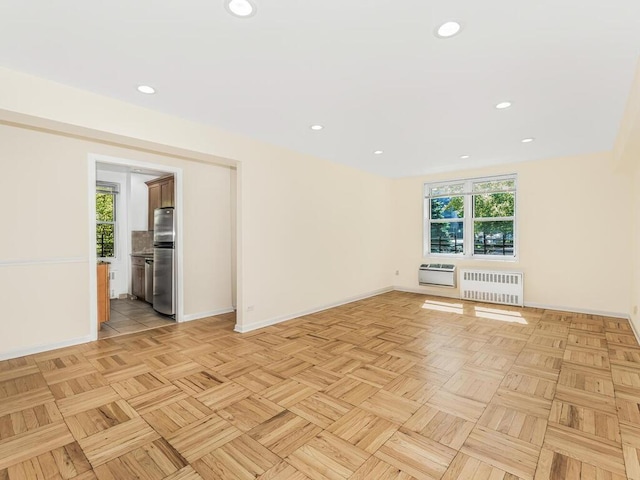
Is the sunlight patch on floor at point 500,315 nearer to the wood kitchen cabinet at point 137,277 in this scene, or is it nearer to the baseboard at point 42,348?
the baseboard at point 42,348

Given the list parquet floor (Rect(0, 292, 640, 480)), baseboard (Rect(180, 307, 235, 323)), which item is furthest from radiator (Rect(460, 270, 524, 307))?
baseboard (Rect(180, 307, 235, 323))

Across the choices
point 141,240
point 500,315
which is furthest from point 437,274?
point 141,240

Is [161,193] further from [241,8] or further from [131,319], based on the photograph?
[241,8]

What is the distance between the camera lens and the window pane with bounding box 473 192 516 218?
556 cm

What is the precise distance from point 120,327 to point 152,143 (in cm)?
247

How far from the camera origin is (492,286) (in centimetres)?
546

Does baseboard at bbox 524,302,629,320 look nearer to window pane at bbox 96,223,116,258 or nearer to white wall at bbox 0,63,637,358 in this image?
white wall at bbox 0,63,637,358

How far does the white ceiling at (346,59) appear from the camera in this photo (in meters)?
1.77

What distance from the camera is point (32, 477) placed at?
1583 millimetres

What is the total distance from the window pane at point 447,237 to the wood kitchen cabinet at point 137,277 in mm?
5486

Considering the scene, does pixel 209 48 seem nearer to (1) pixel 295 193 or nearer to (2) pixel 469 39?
(2) pixel 469 39

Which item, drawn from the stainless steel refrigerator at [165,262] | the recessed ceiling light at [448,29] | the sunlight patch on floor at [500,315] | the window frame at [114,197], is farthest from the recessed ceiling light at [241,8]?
→ the window frame at [114,197]

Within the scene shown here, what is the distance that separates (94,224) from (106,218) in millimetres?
2755

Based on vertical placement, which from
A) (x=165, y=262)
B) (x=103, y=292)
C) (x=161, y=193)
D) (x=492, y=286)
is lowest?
(x=492, y=286)
